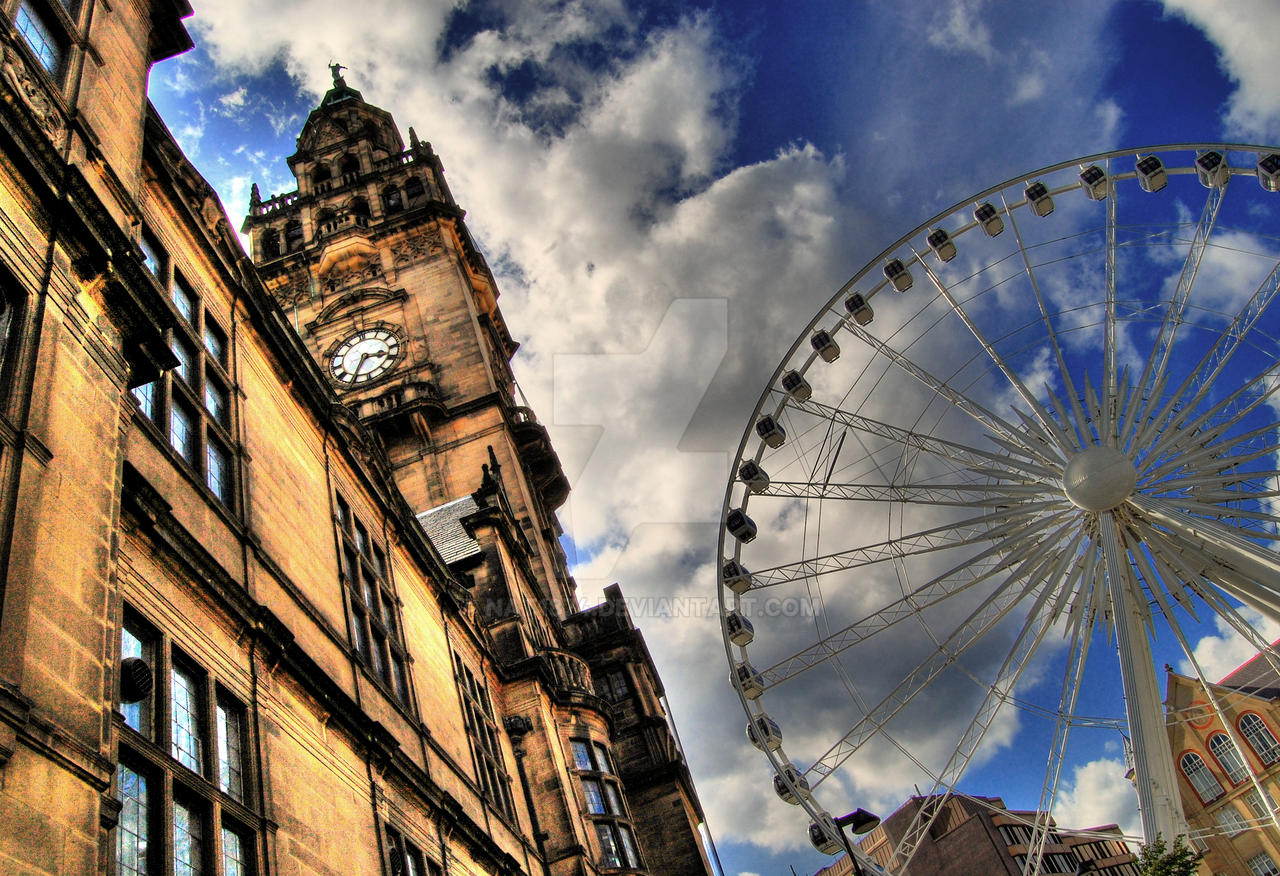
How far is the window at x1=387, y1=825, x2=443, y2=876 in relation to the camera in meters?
15.9

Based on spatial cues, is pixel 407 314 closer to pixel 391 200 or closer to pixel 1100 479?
pixel 391 200

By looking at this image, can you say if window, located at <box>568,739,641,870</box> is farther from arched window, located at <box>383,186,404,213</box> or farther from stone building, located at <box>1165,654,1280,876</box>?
arched window, located at <box>383,186,404,213</box>

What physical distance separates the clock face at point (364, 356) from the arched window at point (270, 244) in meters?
10.1

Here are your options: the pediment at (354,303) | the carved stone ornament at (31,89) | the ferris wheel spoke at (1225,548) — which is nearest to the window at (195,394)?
the carved stone ornament at (31,89)

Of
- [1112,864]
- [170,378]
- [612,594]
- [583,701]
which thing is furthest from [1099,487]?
[1112,864]

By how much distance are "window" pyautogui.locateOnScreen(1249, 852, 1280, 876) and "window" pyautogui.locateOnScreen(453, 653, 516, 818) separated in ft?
148

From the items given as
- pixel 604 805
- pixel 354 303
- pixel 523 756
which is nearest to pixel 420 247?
pixel 354 303

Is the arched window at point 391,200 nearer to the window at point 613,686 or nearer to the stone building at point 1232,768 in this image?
the window at point 613,686

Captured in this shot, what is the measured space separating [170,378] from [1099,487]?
2093 cm

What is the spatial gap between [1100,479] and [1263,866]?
39065 mm

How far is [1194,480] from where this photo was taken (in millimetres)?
25234

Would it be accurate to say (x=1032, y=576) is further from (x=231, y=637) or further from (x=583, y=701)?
(x=231, y=637)

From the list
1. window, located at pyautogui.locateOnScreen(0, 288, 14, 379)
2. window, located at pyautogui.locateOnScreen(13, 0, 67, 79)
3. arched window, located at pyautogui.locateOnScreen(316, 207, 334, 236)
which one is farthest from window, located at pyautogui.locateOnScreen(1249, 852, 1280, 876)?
window, located at pyautogui.locateOnScreen(13, 0, 67, 79)

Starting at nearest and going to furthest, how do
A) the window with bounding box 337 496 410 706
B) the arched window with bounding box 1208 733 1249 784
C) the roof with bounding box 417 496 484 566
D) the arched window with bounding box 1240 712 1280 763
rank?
the window with bounding box 337 496 410 706
the roof with bounding box 417 496 484 566
the arched window with bounding box 1240 712 1280 763
the arched window with bounding box 1208 733 1249 784
